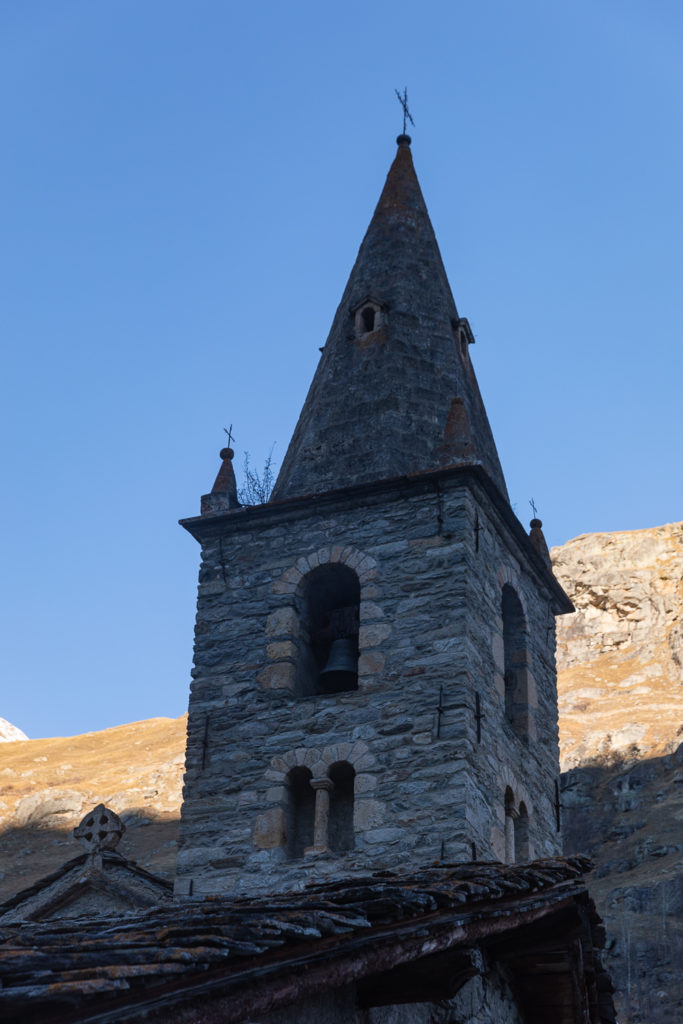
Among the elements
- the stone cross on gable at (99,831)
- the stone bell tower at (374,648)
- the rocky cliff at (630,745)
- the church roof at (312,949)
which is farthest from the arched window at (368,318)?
the rocky cliff at (630,745)

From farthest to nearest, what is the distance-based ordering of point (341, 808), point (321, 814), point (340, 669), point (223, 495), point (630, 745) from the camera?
point (630, 745), point (223, 495), point (340, 669), point (341, 808), point (321, 814)

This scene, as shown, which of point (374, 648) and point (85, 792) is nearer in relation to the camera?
point (374, 648)

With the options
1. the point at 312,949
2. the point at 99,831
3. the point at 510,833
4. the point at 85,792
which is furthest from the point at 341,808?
the point at 85,792

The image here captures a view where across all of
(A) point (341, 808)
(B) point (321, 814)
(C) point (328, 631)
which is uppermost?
(C) point (328, 631)

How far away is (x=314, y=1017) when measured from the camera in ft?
16.2

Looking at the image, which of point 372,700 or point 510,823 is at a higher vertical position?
point 372,700

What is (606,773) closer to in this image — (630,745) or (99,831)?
(630,745)

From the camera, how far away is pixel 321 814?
432 inches

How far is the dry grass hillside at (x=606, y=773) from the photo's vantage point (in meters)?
28.5

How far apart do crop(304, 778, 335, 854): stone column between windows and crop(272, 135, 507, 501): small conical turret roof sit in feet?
10.2

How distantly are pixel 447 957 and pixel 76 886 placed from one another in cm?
801

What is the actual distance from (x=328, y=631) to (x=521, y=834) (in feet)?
8.41

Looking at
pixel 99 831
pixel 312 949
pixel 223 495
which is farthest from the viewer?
pixel 223 495

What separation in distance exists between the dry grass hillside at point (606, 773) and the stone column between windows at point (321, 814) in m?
11.6
